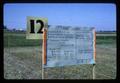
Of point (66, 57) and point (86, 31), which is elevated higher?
point (86, 31)

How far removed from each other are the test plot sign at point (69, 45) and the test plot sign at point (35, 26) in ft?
0.34

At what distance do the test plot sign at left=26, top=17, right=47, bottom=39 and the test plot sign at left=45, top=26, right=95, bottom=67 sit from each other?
0.34 feet

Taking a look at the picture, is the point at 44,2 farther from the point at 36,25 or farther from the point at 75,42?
the point at 75,42

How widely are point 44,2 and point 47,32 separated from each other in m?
0.37

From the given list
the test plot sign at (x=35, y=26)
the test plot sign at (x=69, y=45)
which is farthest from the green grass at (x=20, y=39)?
the test plot sign at (x=69, y=45)

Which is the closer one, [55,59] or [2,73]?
[2,73]

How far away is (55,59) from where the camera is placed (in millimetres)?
2865

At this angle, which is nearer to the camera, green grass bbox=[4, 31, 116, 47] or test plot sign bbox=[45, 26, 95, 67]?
test plot sign bbox=[45, 26, 95, 67]

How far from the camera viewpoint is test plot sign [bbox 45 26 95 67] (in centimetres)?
277

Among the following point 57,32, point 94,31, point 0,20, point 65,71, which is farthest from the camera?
point 65,71

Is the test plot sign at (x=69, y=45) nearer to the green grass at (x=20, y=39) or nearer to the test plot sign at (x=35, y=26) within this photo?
the test plot sign at (x=35, y=26)

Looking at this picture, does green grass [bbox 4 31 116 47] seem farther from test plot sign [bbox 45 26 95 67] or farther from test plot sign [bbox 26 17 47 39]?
test plot sign [bbox 45 26 95 67]

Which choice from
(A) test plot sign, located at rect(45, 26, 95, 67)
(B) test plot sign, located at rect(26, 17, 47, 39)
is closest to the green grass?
(B) test plot sign, located at rect(26, 17, 47, 39)

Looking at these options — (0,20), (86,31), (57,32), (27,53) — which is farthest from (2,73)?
(27,53)
